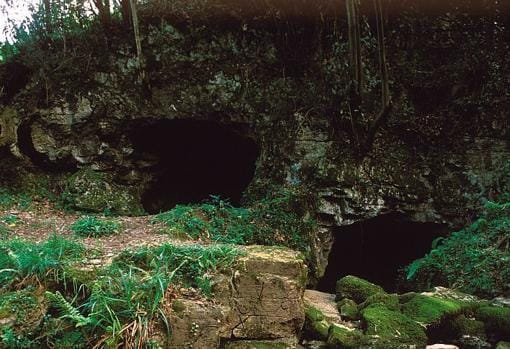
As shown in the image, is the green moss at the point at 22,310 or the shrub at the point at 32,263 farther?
the shrub at the point at 32,263

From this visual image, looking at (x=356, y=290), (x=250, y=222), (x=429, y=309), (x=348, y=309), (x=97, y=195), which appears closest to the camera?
(x=429, y=309)

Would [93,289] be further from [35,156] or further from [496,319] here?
[35,156]

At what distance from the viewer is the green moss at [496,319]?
182 inches

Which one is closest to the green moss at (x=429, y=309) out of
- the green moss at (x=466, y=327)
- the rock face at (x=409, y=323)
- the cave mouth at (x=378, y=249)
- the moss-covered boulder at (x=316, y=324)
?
the rock face at (x=409, y=323)

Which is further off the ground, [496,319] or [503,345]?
[496,319]

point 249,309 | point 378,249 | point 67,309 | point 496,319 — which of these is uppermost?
point 67,309

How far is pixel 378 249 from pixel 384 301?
191 inches

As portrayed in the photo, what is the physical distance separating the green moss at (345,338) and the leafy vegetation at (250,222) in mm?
2398

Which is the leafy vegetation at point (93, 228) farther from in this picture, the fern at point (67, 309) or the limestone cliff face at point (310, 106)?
the limestone cliff face at point (310, 106)

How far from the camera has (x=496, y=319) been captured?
4734 mm

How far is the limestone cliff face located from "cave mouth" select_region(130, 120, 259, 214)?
0.29 m

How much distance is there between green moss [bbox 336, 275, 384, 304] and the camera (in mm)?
5688

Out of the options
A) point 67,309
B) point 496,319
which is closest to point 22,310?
point 67,309

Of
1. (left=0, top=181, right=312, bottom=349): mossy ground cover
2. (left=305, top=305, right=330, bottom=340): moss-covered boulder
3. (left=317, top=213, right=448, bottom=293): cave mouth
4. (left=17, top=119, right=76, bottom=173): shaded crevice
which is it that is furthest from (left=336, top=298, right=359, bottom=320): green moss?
(left=17, top=119, right=76, bottom=173): shaded crevice
